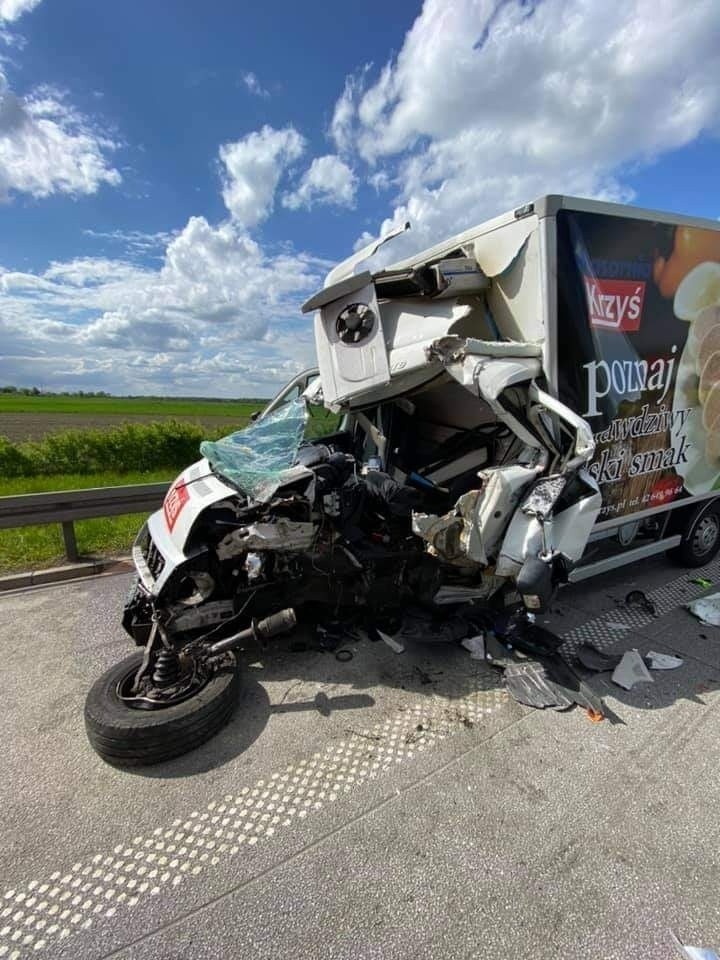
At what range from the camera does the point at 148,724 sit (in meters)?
2.51

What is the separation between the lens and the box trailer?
3221mm

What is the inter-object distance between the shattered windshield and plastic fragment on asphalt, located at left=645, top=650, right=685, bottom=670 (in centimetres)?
300

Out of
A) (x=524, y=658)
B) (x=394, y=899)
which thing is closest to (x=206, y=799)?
(x=394, y=899)

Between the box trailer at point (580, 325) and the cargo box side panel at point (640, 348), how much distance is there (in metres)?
0.01

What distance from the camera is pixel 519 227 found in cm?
324

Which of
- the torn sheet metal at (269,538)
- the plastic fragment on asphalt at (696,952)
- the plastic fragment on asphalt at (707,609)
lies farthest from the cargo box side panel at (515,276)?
the plastic fragment on asphalt at (696,952)

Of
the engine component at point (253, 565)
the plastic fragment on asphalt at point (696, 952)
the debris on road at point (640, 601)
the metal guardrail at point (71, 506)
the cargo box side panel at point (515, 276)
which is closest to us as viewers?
the plastic fragment on asphalt at point (696, 952)

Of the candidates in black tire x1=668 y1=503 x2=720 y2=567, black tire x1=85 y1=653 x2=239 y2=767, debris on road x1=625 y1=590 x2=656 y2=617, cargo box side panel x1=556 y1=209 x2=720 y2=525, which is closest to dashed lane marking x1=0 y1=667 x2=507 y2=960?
black tire x1=85 y1=653 x2=239 y2=767

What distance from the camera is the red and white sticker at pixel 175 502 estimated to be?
3.38 meters

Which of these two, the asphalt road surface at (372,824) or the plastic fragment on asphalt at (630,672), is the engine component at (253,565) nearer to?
the asphalt road surface at (372,824)

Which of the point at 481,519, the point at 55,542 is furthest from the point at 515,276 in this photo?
the point at 55,542

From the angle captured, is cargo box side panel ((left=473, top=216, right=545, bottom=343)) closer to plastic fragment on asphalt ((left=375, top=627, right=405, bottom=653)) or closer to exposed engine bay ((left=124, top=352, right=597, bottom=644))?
exposed engine bay ((left=124, top=352, right=597, bottom=644))

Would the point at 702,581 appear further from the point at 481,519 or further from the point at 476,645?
the point at 481,519

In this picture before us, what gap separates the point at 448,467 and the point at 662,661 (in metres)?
2.13
